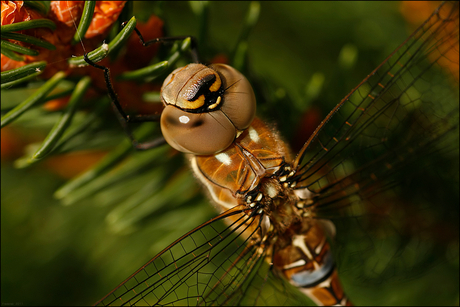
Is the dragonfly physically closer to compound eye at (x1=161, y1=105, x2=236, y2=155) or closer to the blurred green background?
compound eye at (x1=161, y1=105, x2=236, y2=155)

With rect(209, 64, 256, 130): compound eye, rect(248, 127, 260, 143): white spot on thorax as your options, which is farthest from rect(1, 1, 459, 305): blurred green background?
rect(209, 64, 256, 130): compound eye

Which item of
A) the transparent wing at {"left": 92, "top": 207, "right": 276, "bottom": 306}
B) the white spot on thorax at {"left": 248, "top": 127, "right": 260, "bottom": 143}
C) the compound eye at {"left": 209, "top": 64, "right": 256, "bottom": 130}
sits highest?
the compound eye at {"left": 209, "top": 64, "right": 256, "bottom": 130}

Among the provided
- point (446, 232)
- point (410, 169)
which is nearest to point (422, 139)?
point (410, 169)

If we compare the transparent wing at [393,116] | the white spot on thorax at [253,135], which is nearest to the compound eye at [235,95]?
the white spot on thorax at [253,135]

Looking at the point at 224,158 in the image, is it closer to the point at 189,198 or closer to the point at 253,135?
the point at 253,135

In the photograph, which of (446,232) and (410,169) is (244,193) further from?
(446,232)

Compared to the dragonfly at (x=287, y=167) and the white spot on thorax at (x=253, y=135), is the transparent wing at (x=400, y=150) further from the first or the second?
the white spot on thorax at (x=253, y=135)
